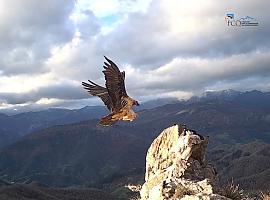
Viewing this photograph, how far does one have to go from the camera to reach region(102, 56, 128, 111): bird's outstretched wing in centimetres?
1130

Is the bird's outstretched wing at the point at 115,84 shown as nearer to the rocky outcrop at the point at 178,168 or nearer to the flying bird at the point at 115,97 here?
the flying bird at the point at 115,97

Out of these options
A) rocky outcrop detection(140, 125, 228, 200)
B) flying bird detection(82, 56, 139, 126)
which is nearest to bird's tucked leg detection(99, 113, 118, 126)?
flying bird detection(82, 56, 139, 126)

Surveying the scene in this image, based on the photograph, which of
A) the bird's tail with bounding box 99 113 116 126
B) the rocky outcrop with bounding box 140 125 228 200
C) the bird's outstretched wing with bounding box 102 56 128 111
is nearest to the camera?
the bird's outstretched wing with bounding box 102 56 128 111

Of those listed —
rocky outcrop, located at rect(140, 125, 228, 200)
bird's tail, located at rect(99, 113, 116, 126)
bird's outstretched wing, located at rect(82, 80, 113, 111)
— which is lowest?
rocky outcrop, located at rect(140, 125, 228, 200)

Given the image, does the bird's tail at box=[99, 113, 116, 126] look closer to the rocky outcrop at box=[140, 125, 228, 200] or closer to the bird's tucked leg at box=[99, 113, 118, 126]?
the bird's tucked leg at box=[99, 113, 118, 126]

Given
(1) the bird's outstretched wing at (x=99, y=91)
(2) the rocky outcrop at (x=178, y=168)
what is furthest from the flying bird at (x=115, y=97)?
(2) the rocky outcrop at (x=178, y=168)

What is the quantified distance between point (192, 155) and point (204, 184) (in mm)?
2027

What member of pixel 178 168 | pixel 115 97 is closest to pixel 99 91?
pixel 115 97

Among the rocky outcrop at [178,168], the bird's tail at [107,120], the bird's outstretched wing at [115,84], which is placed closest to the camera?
the bird's outstretched wing at [115,84]

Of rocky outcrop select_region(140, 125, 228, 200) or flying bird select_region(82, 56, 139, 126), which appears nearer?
flying bird select_region(82, 56, 139, 126)

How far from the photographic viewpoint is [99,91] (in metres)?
12.6

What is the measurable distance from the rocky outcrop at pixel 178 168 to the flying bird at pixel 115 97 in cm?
230

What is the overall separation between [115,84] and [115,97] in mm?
484

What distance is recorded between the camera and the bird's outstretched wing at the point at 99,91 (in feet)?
40.4
